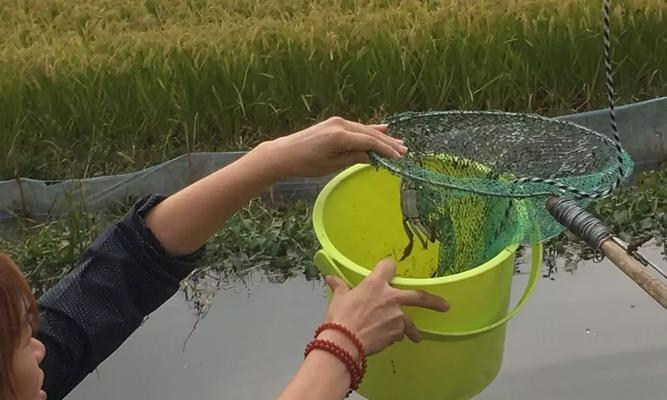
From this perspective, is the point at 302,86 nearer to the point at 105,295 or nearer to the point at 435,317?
the point at 105,295

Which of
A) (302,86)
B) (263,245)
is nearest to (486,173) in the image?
(263,245)

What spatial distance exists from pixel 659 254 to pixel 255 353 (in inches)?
45.7

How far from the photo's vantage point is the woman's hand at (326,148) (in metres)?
1.64

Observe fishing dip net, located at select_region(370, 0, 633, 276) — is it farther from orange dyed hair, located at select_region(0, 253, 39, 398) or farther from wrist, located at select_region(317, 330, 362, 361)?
orange dyed hair, located at select_region(0, 253, 39, 398)

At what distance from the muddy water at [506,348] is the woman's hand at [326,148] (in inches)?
33.2

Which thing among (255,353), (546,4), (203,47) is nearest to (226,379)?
(255,353)

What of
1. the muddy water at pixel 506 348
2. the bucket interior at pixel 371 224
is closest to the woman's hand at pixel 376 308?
the bucket interior at pixel 371 224

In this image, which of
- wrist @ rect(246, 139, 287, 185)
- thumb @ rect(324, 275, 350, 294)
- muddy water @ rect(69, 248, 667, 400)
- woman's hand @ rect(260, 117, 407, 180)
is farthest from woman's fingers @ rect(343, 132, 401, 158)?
muddy water @ rect(69, 248, 667, 400)

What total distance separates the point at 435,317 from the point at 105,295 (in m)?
0.61

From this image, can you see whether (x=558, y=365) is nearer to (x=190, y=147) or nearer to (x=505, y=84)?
(x=505, y=84)

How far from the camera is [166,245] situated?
1.77 meters

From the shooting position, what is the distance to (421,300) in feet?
5.05

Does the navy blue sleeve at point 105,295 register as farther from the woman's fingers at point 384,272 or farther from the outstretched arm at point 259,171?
the woman's fingers at point 384,272

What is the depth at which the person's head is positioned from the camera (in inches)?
45.9
